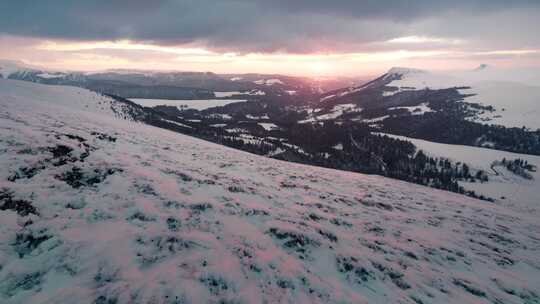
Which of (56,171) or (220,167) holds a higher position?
(56,171)

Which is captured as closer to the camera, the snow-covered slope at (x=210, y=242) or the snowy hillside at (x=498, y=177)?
the snow-covered slope at (x=210, y=242)

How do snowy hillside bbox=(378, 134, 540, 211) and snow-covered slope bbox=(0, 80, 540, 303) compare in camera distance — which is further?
snowy hillside bbox=(378, 134, 540, 211)

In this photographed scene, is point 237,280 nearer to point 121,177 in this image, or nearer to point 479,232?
point 121,177

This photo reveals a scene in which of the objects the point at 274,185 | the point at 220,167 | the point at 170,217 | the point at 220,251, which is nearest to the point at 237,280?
the point at 220,251

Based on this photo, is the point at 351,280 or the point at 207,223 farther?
the point at 207,223

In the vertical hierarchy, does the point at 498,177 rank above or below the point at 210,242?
below

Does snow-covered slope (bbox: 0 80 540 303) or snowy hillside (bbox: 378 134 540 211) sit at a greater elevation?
snow-covered slope (bbox: 0 80 540 303)

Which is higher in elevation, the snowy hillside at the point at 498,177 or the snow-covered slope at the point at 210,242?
the snow-covered slope at the point at 210,242

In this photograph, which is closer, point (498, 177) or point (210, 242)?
point (210, 242)
